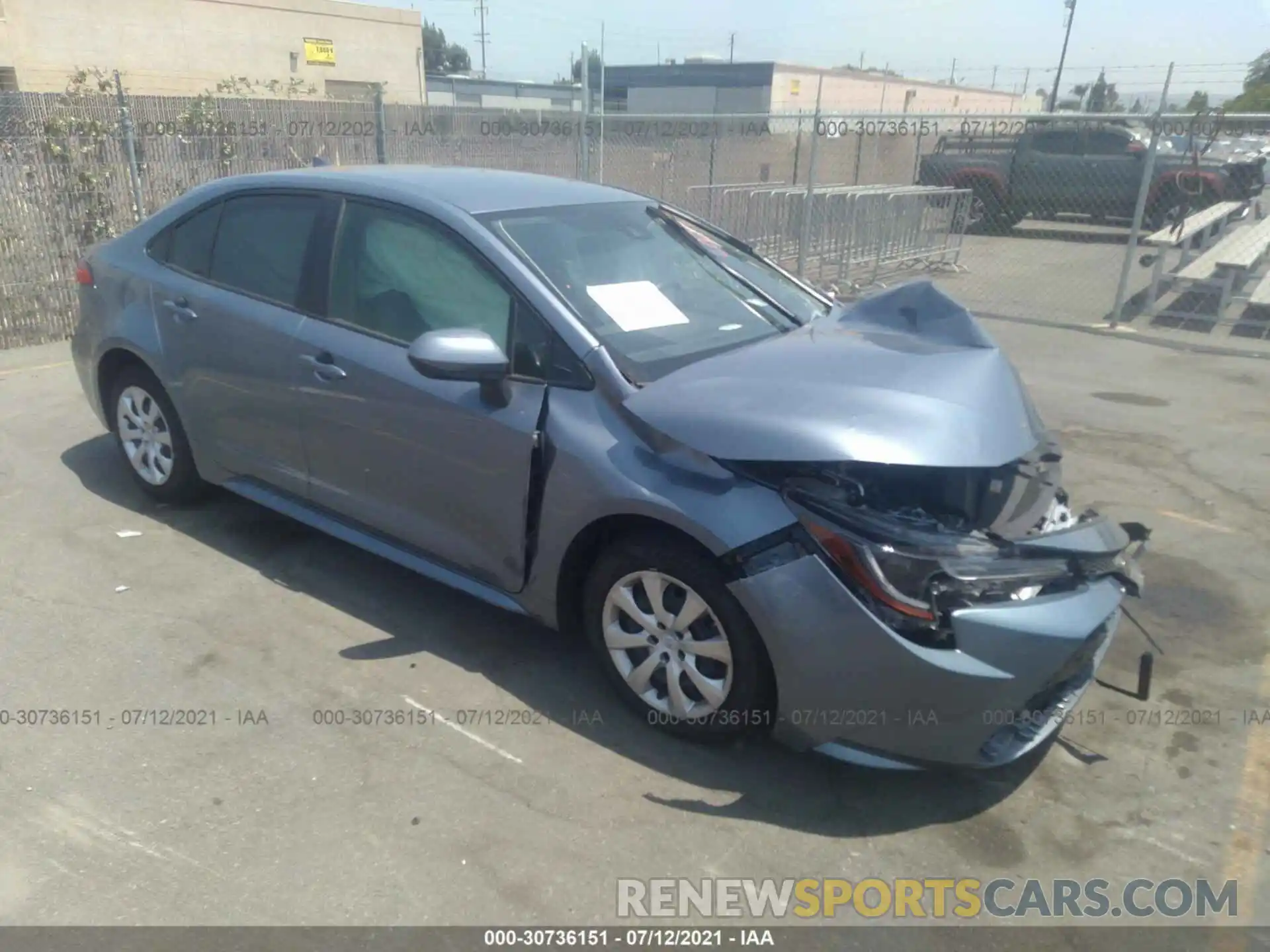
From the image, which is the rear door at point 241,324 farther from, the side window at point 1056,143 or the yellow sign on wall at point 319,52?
the yellow sign on wall at point 319,52

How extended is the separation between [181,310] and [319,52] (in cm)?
4078

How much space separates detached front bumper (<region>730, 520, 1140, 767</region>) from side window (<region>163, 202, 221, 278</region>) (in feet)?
10.2

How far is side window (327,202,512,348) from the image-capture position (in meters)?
3.54

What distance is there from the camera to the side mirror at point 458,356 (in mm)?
3238

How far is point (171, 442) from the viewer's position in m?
4.75

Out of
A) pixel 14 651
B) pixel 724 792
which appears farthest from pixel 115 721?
pixel 724 792

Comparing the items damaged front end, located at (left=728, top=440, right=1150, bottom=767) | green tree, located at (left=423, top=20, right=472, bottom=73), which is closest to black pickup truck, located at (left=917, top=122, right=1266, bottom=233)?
damaged front end, located at (left=728, top=440, right=1150, bottom=767)

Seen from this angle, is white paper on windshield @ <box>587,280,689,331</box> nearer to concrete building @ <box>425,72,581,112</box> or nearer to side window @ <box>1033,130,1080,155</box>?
side window @ <box>1033,130,1080,155</box>

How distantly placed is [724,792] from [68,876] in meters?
1.84

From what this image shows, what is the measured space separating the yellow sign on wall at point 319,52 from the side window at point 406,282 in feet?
134

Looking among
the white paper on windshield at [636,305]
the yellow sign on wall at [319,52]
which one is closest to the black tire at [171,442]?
the white paper on windshield at [636,305]

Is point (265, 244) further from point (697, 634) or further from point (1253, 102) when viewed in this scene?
point (1253, 102)

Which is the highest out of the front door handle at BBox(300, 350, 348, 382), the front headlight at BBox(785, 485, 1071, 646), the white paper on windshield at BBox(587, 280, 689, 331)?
the white paper on windshield at BBox(587, 280, 689, 331)

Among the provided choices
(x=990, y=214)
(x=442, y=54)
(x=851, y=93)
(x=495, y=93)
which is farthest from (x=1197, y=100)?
(x=442, y=54)
